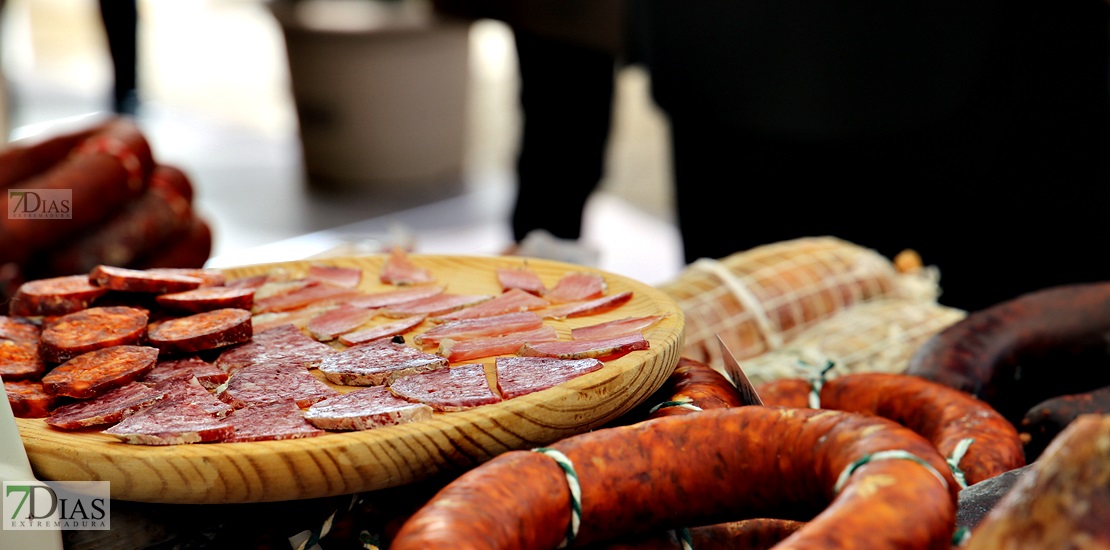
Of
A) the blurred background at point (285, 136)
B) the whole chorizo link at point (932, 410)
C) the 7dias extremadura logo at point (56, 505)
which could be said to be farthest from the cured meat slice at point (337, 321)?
the blurred background at point (285, 136)

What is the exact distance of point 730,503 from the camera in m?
1.06

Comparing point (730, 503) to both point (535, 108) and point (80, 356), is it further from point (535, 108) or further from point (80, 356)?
point (535, 108)

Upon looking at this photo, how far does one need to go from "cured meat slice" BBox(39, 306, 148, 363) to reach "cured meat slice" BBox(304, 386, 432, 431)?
1.02ft

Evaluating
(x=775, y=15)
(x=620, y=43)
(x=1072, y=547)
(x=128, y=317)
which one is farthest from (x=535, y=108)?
(x=1072, y=547)

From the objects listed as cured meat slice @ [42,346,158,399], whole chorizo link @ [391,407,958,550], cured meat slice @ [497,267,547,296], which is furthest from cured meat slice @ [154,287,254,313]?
whole chorizo link @ [391,407,958,550]

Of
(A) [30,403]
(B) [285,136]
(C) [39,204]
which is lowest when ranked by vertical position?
(B) [285,136]

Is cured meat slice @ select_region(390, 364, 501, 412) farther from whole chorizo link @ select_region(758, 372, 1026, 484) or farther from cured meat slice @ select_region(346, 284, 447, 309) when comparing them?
whole chorizo link @ select_region(758, 372, 1026, 484)

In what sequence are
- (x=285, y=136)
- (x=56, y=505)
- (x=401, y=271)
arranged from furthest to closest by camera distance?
(x=285, y=136) < (x=401, y=271) < (x=56, y=505)

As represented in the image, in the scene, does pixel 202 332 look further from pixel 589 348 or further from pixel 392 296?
pixel 589 348

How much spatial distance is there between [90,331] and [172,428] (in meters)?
0.28

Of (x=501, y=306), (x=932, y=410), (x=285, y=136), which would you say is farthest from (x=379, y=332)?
(x=285, y=136)

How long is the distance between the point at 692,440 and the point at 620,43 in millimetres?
3248

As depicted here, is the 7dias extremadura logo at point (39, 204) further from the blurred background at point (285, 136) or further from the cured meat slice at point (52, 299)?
the blurred background at point (285, 136)

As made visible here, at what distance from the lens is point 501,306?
4.47ft
